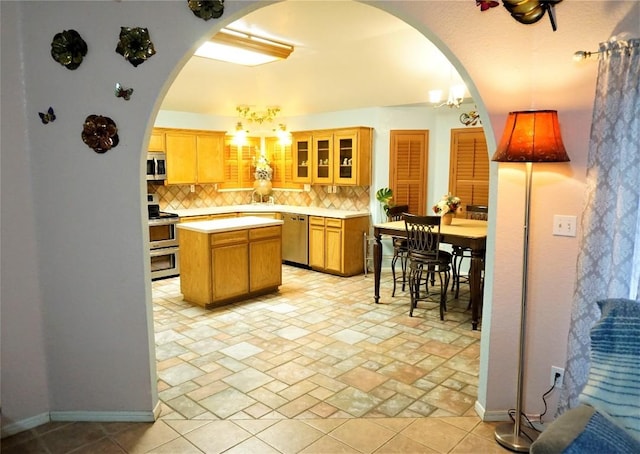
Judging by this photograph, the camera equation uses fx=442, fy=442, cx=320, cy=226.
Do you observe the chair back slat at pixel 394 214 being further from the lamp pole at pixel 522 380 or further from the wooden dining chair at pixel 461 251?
the lamp pole at pixel 522 380

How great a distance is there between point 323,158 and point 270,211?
1192mm

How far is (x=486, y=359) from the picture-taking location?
2611 millimetres

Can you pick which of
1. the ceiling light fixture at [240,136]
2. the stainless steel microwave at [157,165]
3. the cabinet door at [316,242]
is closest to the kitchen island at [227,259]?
the cabinet door at [316,242]

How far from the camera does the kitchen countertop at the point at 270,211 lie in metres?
6.31

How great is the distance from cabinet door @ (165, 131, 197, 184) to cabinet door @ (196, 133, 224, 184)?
0.33ft

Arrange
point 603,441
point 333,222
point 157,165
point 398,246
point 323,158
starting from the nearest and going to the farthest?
point 603,441
point 398,246
point 157,165
point 333,222
point 323,158

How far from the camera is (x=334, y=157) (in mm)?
6547

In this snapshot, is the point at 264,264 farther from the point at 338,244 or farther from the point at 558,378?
the point at 558,378

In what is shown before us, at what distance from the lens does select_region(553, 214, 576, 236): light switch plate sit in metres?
2.34

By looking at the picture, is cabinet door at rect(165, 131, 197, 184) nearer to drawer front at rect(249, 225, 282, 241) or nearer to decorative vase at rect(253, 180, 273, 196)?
decorative vase at rect(253, 180, 273, 196)

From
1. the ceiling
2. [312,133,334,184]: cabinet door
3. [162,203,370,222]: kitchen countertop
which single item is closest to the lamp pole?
the ceiling

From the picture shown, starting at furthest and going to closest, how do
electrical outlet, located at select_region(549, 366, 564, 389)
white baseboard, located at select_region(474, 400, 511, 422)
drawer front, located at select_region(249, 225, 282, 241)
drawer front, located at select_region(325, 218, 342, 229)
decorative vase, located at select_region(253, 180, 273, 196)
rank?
decorative vase, located at select_region(253, 180, 273, 196)
drawer front, located at select_region(325, 218, 342, 229)
drawer front, located at select_region(249, 225, 282, 241)
white baseboard, located at select_region(474, 400, 511, 422)
electrical outlet, located at select_region(549, 366, 564, 389)

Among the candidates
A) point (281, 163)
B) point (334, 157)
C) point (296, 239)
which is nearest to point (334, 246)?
point (296, 239)

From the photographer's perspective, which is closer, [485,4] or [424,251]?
[485,4]
